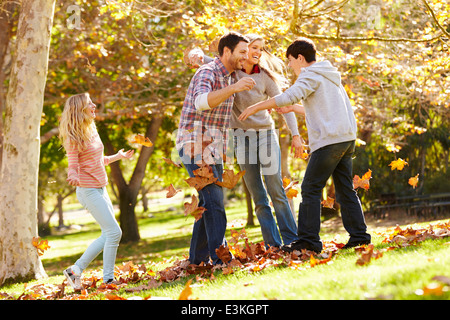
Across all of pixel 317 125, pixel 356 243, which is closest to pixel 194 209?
pixel 317 125

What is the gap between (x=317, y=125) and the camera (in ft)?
16.1

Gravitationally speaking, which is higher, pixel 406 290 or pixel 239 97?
pixel 239 97

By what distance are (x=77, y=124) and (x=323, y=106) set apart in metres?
2.44

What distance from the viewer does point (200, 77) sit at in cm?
480

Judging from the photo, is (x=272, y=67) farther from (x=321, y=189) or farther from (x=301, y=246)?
(x=301, y=246)

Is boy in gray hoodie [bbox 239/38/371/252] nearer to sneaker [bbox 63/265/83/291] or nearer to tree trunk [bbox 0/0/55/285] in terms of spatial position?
sneaker [bbox 63/265/83/291]

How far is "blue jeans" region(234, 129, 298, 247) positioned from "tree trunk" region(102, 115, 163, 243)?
495 inches

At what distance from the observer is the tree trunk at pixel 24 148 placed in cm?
775

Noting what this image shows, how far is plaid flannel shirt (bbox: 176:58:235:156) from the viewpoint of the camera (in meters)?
4.91

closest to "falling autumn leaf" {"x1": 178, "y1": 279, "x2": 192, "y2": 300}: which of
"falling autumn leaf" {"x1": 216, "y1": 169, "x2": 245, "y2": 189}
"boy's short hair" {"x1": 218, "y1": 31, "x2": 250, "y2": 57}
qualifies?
"falling autumn leaf" {"x1": 216, "y1": 169, "x2": 245, "y2": 189}

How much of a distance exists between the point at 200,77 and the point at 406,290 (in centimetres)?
274
